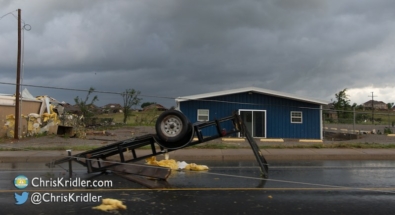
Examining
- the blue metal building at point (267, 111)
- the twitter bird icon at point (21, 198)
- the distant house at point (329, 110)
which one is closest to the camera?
the twitter bird icon at point (21, 198)

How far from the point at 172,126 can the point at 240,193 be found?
A: 7.02 ft

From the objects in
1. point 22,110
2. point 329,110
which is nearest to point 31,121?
point 22,110

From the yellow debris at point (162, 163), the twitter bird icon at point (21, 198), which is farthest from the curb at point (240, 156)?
the twitter bird icon at point (21, 198)

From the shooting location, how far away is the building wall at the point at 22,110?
23.2 metres

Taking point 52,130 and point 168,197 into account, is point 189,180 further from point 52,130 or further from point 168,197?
point 52,130

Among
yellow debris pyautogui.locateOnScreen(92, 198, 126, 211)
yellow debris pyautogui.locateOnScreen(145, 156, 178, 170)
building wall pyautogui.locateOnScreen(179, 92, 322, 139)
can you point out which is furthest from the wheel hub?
building wall pyautogui.locateOnScreen(179, 92, 322, 139)

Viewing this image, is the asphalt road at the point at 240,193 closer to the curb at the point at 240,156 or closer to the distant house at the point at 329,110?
the curb at the point at 240,156

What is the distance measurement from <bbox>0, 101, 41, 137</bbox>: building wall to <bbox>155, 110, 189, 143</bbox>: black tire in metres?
17.5

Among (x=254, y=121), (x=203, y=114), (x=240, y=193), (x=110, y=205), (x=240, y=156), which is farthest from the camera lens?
(x=254, y=121)

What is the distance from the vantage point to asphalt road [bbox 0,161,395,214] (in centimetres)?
633

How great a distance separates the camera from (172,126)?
8.50 m

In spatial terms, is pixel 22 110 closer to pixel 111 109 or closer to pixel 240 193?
pixel 240 193

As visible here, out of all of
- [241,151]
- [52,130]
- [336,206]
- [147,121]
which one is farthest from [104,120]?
[336,206]

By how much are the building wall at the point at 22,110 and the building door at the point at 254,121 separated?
14.1 metres
